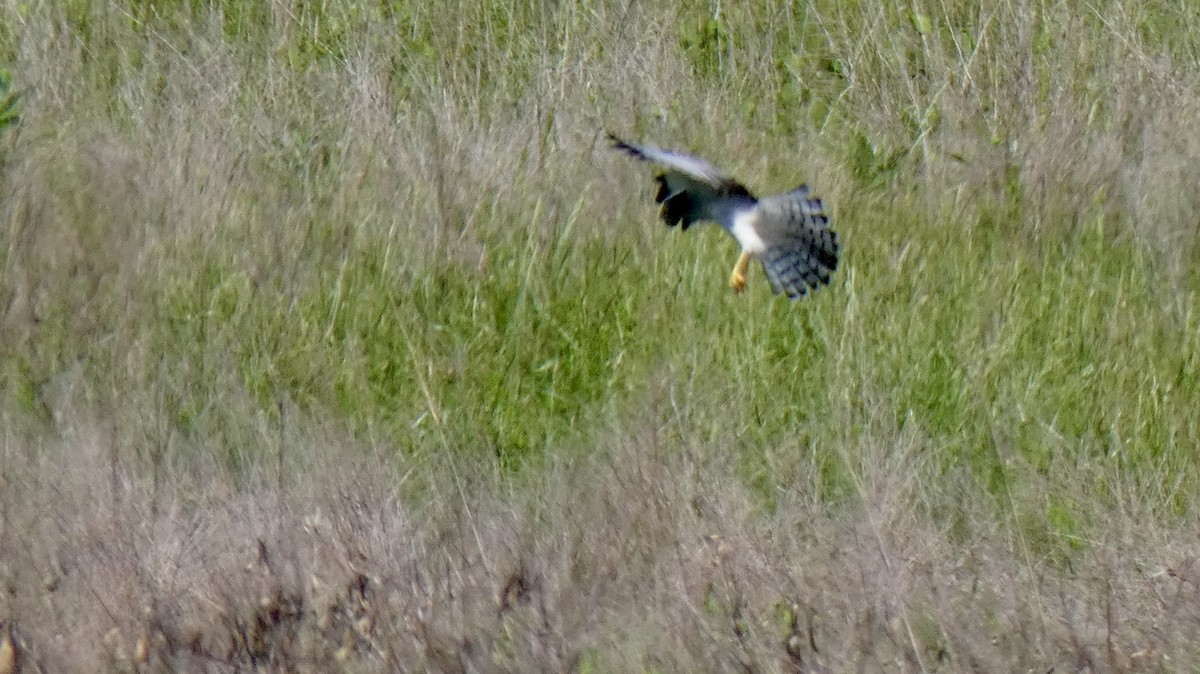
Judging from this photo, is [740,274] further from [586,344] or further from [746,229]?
[586,344]

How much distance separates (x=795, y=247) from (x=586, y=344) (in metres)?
0.57

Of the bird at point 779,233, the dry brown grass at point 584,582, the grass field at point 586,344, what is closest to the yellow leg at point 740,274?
the bird at point 779,233

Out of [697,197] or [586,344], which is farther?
[586,344]

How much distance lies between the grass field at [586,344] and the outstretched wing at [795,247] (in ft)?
0.62

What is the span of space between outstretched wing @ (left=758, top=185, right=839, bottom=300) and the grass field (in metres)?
0.19

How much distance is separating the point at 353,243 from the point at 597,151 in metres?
0.75

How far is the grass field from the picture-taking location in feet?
10.9

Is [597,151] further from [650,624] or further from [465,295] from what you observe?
[650,624]

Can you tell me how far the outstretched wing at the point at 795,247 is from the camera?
3980 mm

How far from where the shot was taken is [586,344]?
4270mm

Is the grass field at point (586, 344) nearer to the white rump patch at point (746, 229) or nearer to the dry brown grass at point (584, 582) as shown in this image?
the dry brown grass at point (584, 582)

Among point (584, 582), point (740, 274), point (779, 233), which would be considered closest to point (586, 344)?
point (740, 274)

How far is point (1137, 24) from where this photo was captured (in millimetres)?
5227

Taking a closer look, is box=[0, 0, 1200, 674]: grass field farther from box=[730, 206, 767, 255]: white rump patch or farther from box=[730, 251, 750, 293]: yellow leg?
box=[730, 206, 767, 255]: white rump patch
